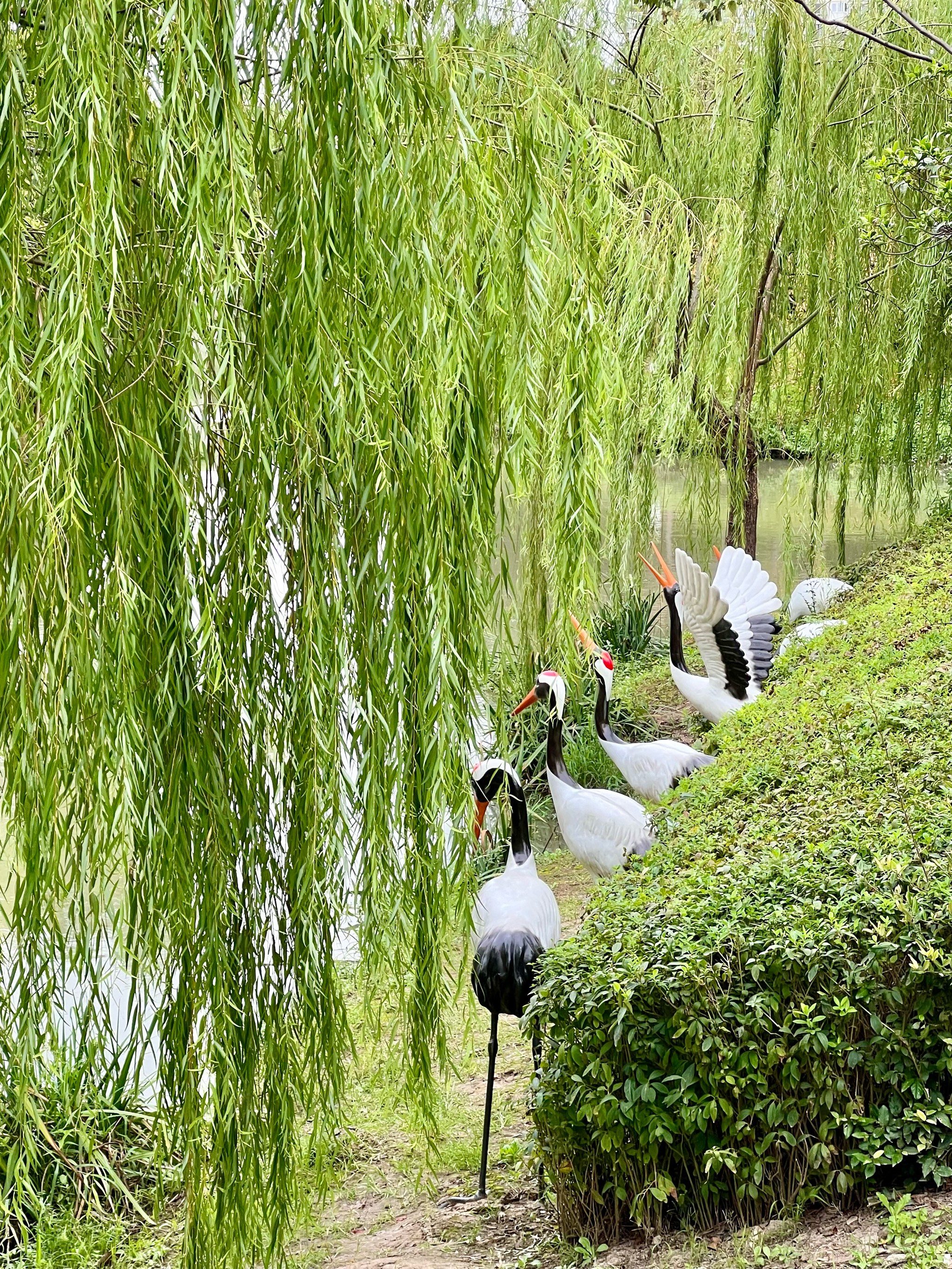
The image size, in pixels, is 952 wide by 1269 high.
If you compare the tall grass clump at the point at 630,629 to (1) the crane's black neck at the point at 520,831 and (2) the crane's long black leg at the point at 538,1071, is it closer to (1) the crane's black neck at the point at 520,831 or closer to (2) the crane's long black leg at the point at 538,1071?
(1) the crane's black neck at the point at 520,831

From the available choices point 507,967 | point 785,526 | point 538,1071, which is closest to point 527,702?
point 507,967

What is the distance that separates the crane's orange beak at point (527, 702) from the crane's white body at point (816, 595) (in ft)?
10.8

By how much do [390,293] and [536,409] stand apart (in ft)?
1.62

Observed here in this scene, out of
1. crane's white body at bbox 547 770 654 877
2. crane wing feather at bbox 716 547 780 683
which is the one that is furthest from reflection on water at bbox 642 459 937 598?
crane's white body at bbox 547 770 654 877

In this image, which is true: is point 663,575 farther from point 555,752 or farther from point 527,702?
point 527,702

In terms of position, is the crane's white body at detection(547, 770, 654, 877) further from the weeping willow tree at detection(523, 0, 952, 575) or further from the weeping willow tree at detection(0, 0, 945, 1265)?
the weeping willow tree at detection(0, 0, 945, 1265)

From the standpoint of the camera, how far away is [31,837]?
1.83 metres

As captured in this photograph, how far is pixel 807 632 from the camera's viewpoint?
7293 millimetres

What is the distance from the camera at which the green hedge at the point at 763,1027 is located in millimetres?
2652

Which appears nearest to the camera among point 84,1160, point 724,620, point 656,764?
point 84,1160

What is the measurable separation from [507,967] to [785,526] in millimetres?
6605

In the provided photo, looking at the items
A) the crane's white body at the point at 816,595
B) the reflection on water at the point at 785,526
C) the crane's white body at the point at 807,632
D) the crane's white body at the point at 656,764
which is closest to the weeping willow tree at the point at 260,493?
the crane's white body at the point at 656,764

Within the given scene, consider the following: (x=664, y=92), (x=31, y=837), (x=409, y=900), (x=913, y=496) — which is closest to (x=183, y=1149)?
(x=409, y=900)

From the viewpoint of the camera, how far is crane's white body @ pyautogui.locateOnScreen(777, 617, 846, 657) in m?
7.08
